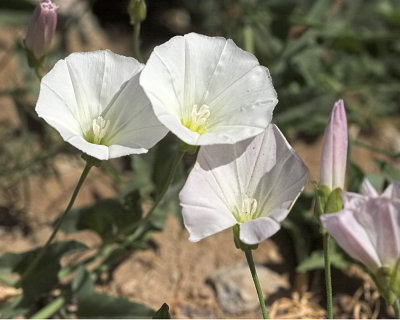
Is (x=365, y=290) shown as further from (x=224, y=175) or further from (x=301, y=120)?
(x=224, y=175)

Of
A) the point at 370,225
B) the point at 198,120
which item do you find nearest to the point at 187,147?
the point at 198,120

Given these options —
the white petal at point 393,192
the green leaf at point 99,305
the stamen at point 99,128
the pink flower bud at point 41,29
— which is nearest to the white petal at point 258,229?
the white petal at point 393,192

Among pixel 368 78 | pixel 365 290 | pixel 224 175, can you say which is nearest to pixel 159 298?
pixel 365 290

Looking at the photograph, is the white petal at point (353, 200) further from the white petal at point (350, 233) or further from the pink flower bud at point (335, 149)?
the pink flower bud at point (335, 149)

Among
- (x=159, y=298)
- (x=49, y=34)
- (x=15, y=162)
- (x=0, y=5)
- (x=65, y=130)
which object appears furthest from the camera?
(x=0, y=5)

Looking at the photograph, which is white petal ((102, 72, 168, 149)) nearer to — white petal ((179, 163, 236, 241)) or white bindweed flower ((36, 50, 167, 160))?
white bindweed flower ((36, 50, 167, 160))

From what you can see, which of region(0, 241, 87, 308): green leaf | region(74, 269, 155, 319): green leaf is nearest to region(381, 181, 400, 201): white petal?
region(74, 269, 155, 319): green leaf

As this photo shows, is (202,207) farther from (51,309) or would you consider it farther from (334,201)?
(51,309)
